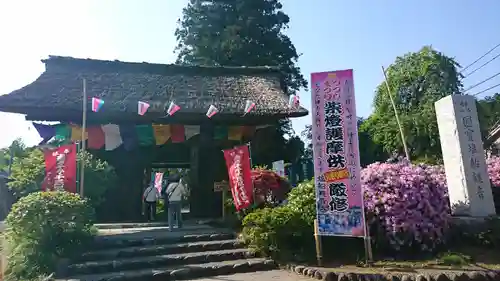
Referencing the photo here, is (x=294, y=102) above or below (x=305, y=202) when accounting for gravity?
above

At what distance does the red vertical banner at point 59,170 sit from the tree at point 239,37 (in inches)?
565

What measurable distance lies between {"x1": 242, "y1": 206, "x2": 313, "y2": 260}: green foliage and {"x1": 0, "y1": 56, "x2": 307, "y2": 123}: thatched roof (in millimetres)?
4886

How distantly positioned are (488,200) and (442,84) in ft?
39.4

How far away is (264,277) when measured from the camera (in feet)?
22.5

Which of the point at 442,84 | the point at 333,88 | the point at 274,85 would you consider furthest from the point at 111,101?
the point at 442,84

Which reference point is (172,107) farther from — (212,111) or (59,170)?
(59,170)

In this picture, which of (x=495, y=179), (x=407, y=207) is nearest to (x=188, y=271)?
(x=407, y=207)

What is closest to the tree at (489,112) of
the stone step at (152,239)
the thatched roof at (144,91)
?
the thatched roof at (144,91)

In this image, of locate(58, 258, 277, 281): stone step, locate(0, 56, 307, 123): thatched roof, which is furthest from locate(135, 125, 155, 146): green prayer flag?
locate(58, 258, 277, 281): stone step

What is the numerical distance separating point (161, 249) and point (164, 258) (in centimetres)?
49

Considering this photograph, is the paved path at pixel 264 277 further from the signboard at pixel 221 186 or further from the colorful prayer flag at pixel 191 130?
the colorful prayer flag at pixel 191 130

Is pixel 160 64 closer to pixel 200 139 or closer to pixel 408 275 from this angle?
pixel 200 139

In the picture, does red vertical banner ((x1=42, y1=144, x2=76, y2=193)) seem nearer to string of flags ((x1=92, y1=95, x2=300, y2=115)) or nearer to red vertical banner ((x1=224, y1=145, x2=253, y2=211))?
string of flags ((x1=92, y1=95, x2=300, y2=115))

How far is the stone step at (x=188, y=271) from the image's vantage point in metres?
6.67
